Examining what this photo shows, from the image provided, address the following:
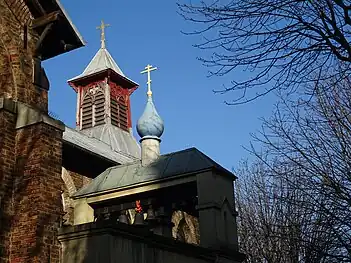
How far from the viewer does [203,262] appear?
41.0 feet

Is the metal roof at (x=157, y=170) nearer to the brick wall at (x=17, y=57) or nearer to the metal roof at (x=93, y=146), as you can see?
the brick wall at (x=17, y=57)

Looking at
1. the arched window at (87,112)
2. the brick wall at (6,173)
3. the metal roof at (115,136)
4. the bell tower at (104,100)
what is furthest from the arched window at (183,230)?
the brick wall at (6,173)

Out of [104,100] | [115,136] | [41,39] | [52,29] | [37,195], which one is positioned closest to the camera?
[37,195]

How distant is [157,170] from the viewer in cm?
1430

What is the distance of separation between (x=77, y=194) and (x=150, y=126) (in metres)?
2.60

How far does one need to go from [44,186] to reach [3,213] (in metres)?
0.87

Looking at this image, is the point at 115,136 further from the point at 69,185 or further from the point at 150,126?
the point at 150,126

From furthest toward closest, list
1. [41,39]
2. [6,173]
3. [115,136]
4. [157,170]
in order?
[115,136], [157,170], [41,39], [6,173]

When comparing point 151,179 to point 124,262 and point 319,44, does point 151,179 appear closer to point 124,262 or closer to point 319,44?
point 124,262

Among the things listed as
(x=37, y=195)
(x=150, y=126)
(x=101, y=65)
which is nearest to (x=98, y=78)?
(x=101, y=65)

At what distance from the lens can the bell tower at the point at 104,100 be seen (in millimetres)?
38312

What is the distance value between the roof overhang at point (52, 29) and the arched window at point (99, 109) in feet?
81.8

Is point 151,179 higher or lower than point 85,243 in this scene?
higher

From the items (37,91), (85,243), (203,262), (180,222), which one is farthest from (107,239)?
(180,222)
